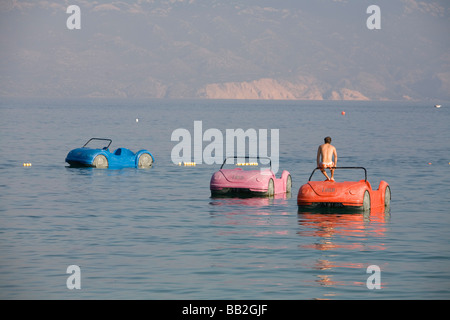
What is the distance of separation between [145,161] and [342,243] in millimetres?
23656

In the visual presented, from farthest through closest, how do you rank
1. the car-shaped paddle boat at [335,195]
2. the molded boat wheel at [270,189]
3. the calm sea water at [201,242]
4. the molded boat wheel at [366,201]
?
the molded boat wheel at [270,189] < the molded boat wheel at [366,201] < the car-shaped paddle boat at [335,195] < the calm sea water at [201,242]

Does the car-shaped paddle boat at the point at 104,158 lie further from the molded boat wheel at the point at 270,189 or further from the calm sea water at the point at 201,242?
the molded boat wheel at the point at 270,189

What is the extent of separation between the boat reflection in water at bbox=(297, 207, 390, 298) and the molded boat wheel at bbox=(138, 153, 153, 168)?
18.3m

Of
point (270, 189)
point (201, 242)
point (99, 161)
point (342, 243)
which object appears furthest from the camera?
point (99, 161)

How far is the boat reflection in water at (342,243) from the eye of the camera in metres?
→ 18.5

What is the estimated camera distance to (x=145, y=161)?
148 ft

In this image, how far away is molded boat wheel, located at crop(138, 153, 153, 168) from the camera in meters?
44.8

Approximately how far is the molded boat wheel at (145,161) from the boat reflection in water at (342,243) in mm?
18316

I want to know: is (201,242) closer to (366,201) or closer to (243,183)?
(366,201)

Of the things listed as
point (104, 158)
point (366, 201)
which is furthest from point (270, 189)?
point (104, 158)

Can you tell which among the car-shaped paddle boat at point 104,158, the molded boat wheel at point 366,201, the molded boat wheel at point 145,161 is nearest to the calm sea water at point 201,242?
the molded boat wheel at point 366,201

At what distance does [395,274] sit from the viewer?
62.4ft

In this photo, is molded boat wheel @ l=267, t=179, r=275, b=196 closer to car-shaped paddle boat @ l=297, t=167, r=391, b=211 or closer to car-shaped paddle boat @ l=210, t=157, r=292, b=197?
car-shaped paddle boat @ l=210, t=157, r=292, b=197

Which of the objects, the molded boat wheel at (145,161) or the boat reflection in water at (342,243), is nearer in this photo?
the boat reflection in water at (342,243)
